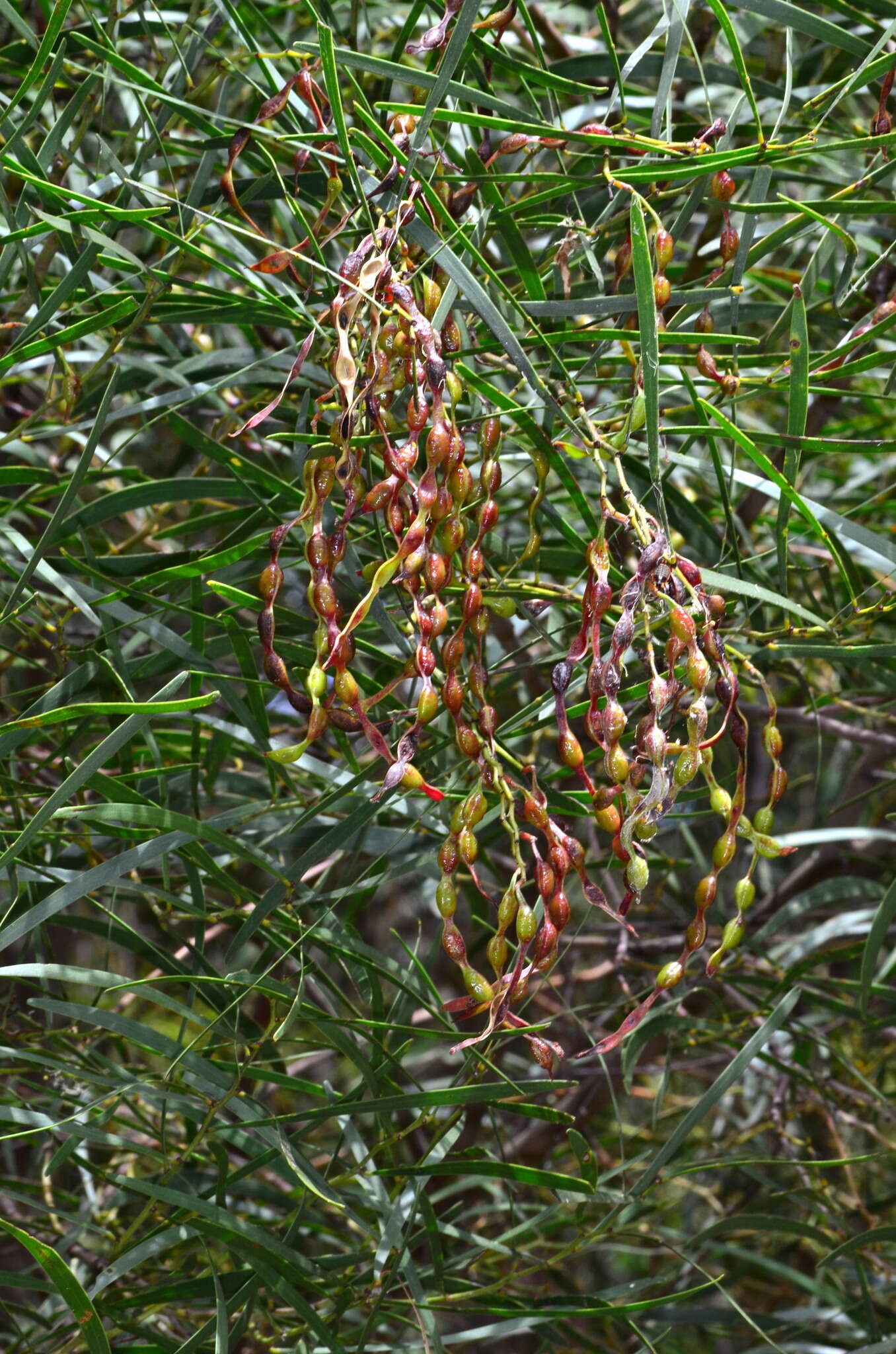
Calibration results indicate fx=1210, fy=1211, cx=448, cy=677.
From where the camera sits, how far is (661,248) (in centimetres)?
30

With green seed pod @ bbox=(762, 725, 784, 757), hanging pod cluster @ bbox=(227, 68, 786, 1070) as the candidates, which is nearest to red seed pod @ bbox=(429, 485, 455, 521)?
hanging pod cluster @ bbox=(227, 68, 786, 1070)

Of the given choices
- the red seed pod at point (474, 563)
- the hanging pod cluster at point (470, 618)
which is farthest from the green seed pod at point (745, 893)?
the red seed pod at point (474, 563)

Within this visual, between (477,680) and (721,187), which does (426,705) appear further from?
(721,187)

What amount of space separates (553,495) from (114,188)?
0.23 metres

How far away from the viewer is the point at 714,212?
504 millimetres

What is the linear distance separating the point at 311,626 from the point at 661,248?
15 centimetres

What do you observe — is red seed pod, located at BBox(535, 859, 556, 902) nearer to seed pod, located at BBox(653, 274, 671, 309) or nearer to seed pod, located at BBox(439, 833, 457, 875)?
seed pod, located at BBox(439, 833, 457, 875)

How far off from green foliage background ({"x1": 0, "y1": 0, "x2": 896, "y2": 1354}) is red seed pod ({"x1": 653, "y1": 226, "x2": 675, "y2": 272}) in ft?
0.05

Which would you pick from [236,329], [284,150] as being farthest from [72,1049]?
[236,329]

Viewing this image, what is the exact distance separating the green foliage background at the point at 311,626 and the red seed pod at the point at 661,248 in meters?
0.02

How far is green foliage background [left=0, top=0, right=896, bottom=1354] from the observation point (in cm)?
30

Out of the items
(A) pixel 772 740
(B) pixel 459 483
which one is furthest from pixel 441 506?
(A) pixel 772 740

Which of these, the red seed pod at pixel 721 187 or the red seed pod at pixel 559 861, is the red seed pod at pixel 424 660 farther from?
the red seed pod at pixel 721 187

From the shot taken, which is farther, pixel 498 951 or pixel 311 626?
pixel 311 626
